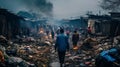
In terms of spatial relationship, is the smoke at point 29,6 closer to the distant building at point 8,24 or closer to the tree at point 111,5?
the tree at point 111,5

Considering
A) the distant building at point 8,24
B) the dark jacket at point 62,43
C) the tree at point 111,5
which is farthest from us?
the tree at point 111,5

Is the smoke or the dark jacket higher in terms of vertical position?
the dark jacket

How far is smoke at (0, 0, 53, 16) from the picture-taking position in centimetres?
6309

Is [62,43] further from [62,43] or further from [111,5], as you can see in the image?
[111,5]

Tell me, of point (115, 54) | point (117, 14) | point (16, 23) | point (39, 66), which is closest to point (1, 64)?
point (39, 66)

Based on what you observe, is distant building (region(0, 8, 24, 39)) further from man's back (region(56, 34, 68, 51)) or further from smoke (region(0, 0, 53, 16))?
smoke (region(0, 0, 53, 16))

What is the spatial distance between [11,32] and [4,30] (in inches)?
121

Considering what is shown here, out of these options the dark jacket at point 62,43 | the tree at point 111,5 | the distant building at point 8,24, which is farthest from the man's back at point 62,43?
the tree at point 111,5

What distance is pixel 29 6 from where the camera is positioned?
72.6 m

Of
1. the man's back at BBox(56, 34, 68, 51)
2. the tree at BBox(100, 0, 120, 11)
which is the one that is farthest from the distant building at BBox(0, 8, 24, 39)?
the tree at BBox(100, 0, 120, 11)

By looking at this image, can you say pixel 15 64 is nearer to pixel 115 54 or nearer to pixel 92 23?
pixel 115 54

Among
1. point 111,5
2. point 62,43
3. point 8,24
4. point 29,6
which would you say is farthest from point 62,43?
point 29,6

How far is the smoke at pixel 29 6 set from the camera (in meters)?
63.1

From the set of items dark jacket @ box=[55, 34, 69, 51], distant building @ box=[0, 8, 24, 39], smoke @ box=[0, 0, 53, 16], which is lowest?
smoke @ box=[0, 0, 53, 16]
